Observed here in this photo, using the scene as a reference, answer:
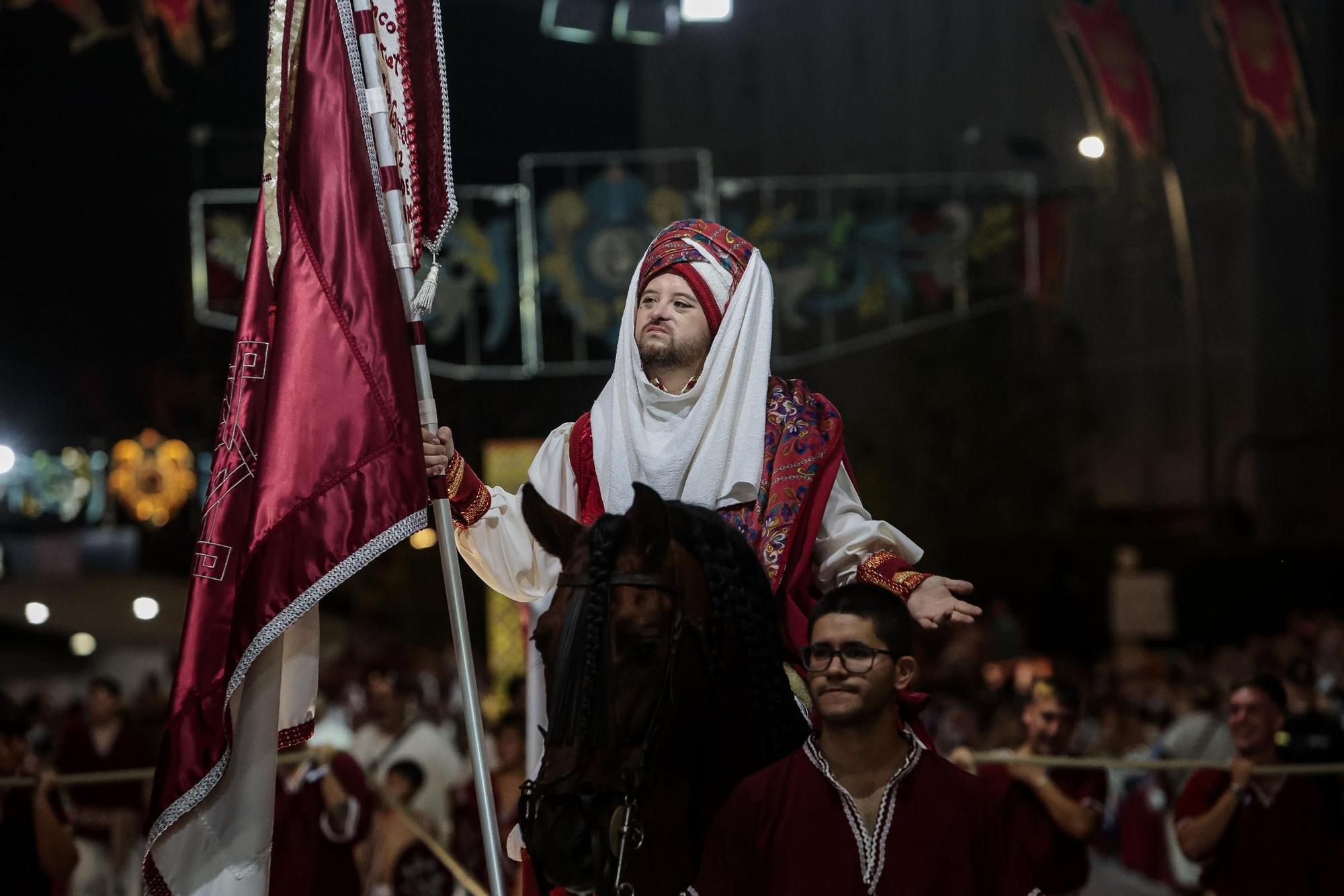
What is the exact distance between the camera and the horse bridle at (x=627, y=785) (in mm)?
2953

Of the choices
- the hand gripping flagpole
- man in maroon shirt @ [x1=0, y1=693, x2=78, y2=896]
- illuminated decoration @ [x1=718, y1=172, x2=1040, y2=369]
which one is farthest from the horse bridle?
illuminated decoration @ [x1=718, y1=172, x2=1040, y2=369]

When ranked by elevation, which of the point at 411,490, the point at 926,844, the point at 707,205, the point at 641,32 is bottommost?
the point at 926,844

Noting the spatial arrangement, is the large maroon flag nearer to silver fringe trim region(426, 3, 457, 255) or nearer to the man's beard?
silver fringe trim region(426, 3, 457, 255)

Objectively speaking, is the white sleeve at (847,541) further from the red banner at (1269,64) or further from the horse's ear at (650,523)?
the red banner at (1269,64)

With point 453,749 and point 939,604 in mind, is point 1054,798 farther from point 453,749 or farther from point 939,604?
point 453,749

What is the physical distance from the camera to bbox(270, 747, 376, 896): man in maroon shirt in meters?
7.68

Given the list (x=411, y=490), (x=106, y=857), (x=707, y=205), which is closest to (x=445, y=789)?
(x=106, y=857)

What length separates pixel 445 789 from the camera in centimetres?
1008

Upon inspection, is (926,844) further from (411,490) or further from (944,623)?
(411,490)

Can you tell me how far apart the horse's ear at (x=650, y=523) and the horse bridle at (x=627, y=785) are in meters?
0.04

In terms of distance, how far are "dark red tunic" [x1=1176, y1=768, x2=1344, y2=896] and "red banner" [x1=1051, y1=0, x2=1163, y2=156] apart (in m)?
7.11

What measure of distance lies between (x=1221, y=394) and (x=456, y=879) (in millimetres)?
22365

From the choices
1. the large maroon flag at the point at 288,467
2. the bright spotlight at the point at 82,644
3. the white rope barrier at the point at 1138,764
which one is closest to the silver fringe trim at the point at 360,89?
the large maroon flag at the point at 288,467

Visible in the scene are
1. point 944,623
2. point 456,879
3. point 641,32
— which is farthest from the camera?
point 641,32
